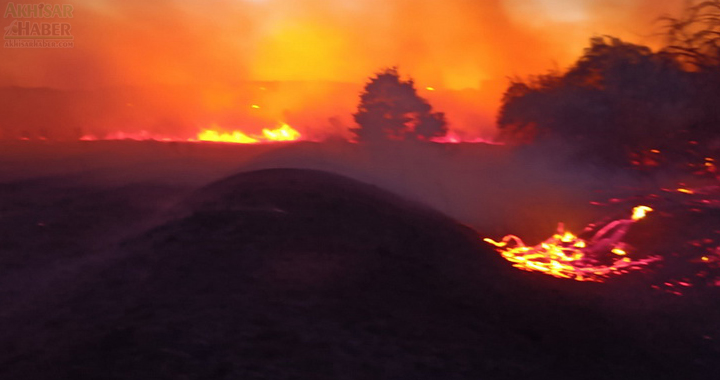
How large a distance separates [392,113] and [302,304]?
2036 centimetres

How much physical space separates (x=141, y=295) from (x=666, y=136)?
1376cm

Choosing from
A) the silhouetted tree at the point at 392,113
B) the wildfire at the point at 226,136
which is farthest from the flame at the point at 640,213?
the wildfire at the point at 226,136

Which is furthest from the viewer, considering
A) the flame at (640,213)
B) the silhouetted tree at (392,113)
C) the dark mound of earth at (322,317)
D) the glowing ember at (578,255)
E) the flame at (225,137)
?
the flame at (225,137)

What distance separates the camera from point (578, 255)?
1212cm

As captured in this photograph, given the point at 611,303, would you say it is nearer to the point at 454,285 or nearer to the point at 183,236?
the point at 454,285

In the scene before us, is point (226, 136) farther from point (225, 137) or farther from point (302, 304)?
point (302, 304)

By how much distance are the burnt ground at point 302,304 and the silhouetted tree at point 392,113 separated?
14.6m

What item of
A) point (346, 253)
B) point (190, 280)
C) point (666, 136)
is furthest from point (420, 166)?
point (190, 280)

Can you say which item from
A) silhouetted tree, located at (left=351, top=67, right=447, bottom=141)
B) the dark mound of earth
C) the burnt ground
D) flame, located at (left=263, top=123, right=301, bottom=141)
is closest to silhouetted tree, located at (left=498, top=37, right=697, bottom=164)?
silhouetted tree, located at (left=351, top=67, right=447, bottom=141)

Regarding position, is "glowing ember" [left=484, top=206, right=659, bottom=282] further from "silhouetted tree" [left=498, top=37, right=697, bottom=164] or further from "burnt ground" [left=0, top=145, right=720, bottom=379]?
"silhouetted tree" [left=498, top=37, right=697, bottom=164]

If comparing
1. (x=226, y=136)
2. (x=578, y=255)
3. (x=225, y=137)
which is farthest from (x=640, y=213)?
(x=226, y=136)

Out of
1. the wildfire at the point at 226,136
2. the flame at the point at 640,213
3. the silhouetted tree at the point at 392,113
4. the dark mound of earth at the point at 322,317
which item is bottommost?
the dark mound of earth at the point at 322,317

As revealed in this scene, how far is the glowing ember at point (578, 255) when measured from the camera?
35.3 feet

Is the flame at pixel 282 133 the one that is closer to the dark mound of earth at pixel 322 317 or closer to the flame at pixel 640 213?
the flame at pixel 640 213
